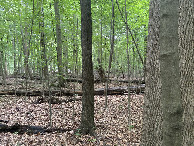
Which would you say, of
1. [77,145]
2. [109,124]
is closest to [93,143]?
[77,145]

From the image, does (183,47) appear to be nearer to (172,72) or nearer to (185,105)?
(172,72)

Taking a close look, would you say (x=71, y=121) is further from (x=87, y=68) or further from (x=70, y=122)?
(x=87, y=68)

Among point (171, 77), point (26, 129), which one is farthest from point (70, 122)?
point (171, 77)

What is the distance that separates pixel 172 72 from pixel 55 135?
5109 millimetres

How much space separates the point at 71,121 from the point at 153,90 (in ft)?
16.7

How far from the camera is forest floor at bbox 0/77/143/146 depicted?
493cm

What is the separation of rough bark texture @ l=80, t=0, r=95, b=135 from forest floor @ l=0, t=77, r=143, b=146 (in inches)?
18.5

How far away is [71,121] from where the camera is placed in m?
6.37

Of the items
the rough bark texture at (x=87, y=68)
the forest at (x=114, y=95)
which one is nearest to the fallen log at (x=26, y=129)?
the forest at (x=114, y=95)

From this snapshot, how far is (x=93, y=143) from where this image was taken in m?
4.66

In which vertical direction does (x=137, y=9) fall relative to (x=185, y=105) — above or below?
above

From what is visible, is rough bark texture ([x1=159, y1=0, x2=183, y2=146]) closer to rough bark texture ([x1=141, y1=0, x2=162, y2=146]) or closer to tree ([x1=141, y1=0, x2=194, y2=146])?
tree ([x1=141, y1=0, x2=194, y2=146])

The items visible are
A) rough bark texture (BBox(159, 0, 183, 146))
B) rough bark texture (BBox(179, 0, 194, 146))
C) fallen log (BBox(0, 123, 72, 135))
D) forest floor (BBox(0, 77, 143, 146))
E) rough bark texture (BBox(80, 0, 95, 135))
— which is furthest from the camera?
fallen log (BBox(0, 123, 72, 135))

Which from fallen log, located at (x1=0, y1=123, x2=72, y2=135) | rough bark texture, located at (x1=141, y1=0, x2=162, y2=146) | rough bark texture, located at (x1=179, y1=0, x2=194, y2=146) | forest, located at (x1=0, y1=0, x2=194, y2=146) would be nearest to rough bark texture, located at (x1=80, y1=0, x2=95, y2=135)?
forest, located at (x1=0, y1=0, x2=194, y2=146)
